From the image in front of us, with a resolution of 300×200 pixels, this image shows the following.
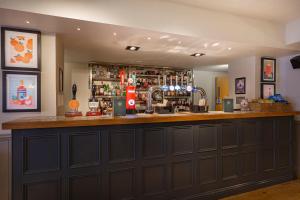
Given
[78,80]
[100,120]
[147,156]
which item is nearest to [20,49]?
[100,120]

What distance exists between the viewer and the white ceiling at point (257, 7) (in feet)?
8.04

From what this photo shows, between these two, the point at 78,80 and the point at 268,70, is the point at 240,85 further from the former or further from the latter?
the point at 78,80

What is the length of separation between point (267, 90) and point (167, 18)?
2.74 metres

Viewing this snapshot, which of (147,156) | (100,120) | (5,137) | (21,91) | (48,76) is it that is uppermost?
(48,76)

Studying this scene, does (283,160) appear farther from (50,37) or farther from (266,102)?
(50,37)

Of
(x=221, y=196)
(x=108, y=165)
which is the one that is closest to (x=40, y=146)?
(x=108, y=165)

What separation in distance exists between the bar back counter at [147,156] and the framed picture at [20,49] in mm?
742

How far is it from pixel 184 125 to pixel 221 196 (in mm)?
1166

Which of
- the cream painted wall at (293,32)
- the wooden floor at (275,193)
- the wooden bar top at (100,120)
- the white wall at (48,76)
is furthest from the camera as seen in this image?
the cream painted wall at (293,32)

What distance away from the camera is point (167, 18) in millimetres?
2453

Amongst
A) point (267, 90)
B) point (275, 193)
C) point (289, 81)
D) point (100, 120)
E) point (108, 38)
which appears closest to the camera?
point (100, 120)

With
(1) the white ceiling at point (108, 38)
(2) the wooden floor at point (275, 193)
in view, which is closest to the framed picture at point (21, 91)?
(1) the white ceiling at point (108, 38)

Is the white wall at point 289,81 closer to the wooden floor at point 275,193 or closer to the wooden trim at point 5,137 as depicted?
the wooden floor at point 275,193

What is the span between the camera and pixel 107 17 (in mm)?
2174
